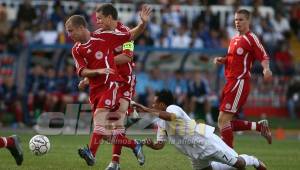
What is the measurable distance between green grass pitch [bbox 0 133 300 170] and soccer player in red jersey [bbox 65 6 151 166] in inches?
26.4

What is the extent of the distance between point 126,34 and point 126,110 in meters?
1.43

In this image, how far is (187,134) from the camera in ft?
36.4

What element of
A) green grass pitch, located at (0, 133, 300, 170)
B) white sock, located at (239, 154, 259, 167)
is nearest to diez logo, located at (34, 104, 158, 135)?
green grass pitch, located at (0, 133, 300, 170)

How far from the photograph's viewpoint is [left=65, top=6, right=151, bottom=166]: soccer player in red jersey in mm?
11938

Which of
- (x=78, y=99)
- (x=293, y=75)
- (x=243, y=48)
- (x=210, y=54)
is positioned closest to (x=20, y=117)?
(x=78, y=99)

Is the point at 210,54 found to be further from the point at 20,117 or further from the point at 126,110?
the point at 126,110

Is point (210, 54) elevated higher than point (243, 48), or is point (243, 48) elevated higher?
point (243, 48)

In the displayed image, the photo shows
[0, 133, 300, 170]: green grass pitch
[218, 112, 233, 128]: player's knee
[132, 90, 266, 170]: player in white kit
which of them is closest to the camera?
[132, 90, 266, 170]: player in white kit

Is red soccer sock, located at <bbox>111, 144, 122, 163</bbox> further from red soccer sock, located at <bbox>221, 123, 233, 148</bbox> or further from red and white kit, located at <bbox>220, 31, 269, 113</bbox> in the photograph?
red and white kit, located at <bbox>220, 31, 269, 113</bbox>

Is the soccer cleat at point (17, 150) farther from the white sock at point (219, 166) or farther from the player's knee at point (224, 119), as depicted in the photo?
the player's knee at point (224, 119)

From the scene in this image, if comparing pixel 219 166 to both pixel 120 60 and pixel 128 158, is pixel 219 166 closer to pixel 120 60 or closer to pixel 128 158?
pixel 120 60

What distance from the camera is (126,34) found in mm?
12305

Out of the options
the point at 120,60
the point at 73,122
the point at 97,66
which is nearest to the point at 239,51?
the point at 120,60

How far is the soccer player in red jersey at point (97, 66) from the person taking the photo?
39.2 feet
